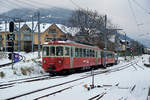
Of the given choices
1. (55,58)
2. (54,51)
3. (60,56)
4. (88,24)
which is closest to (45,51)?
(54,51)

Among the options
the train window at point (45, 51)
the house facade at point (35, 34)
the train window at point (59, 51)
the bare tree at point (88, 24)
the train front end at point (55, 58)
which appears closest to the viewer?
the train front end at point (55, 58)

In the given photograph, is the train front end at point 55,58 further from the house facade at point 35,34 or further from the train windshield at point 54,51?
the house facade at point 35,34

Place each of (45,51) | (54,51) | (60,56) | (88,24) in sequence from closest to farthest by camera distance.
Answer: (60,56), (54,51), (45,51), (88,24)

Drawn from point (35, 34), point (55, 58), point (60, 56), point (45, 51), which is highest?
point (35, 34)

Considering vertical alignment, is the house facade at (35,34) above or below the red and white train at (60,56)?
above

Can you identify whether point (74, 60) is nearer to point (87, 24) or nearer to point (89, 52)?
point (89, 52)

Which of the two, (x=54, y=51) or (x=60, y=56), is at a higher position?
(x=54, y=51)

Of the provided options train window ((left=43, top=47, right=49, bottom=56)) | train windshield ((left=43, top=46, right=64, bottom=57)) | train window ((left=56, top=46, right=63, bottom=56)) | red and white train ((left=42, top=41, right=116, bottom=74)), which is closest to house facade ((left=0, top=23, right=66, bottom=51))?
red and white train ((left=42, top=41, right=116, bottom=74))

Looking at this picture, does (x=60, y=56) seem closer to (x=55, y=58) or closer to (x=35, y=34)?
(x=55, y=58)

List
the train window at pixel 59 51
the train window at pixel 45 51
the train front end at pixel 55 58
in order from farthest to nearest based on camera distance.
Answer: the train window at pixel 45 51 → the train window at pixel 59 51 → the train front end at pixel 55 58

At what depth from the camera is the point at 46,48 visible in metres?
19.7

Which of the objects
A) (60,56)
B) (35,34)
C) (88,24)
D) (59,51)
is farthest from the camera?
(35,34)

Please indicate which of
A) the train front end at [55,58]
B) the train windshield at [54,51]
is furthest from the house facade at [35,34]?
the train front end at [55,58]

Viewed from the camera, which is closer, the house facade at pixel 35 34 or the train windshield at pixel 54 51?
the train windshield at pixel 54 51
